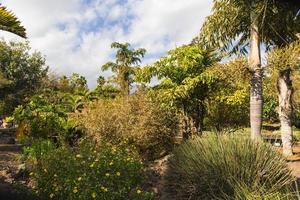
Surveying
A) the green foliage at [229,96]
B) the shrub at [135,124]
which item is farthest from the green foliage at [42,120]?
the green foliage at [229,96]

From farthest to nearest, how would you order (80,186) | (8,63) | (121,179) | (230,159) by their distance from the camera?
(8,63) → (230,159) → (121,179) → (80,186)

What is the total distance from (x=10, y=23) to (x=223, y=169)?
5349 millimetres

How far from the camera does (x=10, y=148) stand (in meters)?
20.2

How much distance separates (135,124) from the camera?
16.1 metres

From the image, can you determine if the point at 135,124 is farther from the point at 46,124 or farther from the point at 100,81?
the point at 100,81

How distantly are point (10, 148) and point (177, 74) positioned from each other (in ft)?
28.5

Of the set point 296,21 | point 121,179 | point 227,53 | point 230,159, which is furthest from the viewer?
point 227,53

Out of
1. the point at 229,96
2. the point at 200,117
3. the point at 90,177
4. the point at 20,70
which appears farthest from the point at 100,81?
the point at 90,177

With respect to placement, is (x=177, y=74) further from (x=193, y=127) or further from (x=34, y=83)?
(x=34, y=83)

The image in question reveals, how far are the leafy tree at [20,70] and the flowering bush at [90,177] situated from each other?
2776cm

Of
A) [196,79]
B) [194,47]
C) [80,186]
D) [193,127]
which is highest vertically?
[194,47]

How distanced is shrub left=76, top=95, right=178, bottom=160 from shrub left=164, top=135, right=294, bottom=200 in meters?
6.14

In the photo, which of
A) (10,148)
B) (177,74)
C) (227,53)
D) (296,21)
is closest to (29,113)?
(10,148)

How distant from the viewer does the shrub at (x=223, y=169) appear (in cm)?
866
